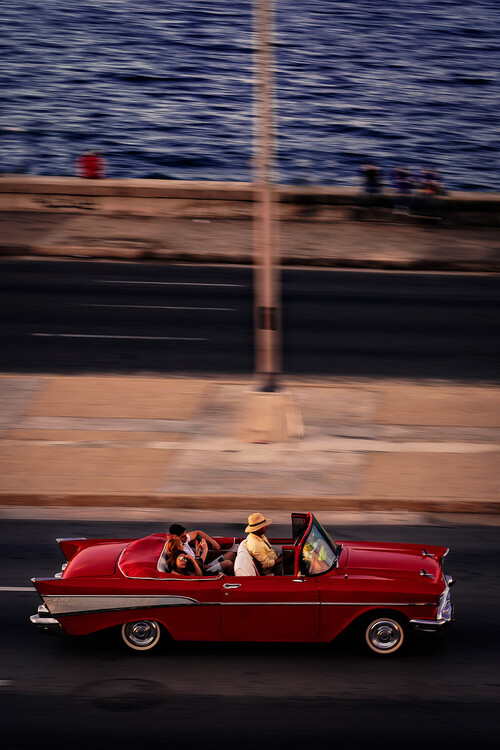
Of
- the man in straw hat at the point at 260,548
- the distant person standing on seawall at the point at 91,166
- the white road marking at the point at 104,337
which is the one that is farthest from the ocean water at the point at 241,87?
the man in straw hat at the point at 260,548

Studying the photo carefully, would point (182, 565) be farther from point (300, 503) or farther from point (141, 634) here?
point (300, 503)

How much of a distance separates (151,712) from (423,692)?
89.2 inches

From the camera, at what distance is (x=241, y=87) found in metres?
81.9

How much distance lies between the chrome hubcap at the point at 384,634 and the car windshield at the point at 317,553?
0.67 metres

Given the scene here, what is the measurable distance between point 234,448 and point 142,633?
18.0 ft

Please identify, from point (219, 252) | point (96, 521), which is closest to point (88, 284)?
point (219, 252)

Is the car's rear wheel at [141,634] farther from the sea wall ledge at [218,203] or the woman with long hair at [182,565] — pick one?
the sea wall ledge at [218,203]

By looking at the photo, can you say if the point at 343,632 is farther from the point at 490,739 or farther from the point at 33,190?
the point at 33,190

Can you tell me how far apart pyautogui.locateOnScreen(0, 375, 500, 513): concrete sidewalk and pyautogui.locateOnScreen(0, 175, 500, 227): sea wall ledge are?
13.0 meters

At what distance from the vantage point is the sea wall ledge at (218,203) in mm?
29828

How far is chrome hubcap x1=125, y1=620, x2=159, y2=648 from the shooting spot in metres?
9.53

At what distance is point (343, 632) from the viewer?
9.45 m

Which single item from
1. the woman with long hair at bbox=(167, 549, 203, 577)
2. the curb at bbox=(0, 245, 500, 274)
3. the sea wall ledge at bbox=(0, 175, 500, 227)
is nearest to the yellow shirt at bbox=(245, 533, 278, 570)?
the woman with long hair at bbox=(167, 549, 203, 577)

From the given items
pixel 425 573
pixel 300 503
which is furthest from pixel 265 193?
pixel 425 573
